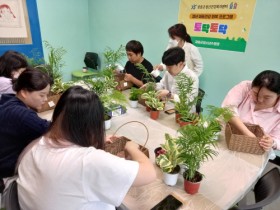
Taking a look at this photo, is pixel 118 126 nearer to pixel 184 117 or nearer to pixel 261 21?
pixel 184 117

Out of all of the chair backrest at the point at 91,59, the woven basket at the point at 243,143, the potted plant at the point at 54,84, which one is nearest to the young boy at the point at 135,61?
the potted plant at the point at 54,84

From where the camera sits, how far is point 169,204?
2.94 feet

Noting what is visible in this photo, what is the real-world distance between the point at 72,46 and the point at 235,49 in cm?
332

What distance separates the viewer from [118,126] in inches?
61.7

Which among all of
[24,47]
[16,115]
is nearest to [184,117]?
[16,115]

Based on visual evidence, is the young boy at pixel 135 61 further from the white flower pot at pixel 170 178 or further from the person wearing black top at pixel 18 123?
the white flower pot at pixel 170 178

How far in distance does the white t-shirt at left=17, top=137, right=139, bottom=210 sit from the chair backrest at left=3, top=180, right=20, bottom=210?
42mm

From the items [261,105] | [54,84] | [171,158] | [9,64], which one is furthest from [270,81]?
[9,64]

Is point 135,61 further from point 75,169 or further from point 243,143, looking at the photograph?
point 75,169

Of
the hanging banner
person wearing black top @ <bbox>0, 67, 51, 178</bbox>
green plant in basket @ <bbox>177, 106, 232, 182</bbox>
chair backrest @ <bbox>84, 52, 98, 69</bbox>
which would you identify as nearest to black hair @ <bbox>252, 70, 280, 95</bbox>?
green plant in basket @ <bbox>177, 106, 232, 182</bbox>

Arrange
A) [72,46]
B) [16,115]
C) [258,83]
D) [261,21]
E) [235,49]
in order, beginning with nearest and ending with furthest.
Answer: [16,115] < [258,83] < [261,21] < [235,49] < [72,46]

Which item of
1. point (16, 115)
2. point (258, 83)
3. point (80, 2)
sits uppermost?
point (80, 2)

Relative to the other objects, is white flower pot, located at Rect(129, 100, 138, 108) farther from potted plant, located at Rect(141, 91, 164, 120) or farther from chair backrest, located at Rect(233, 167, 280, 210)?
chair backrest, located at Rect(233, 167, 280, 210)

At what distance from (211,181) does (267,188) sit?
334 millimetres
